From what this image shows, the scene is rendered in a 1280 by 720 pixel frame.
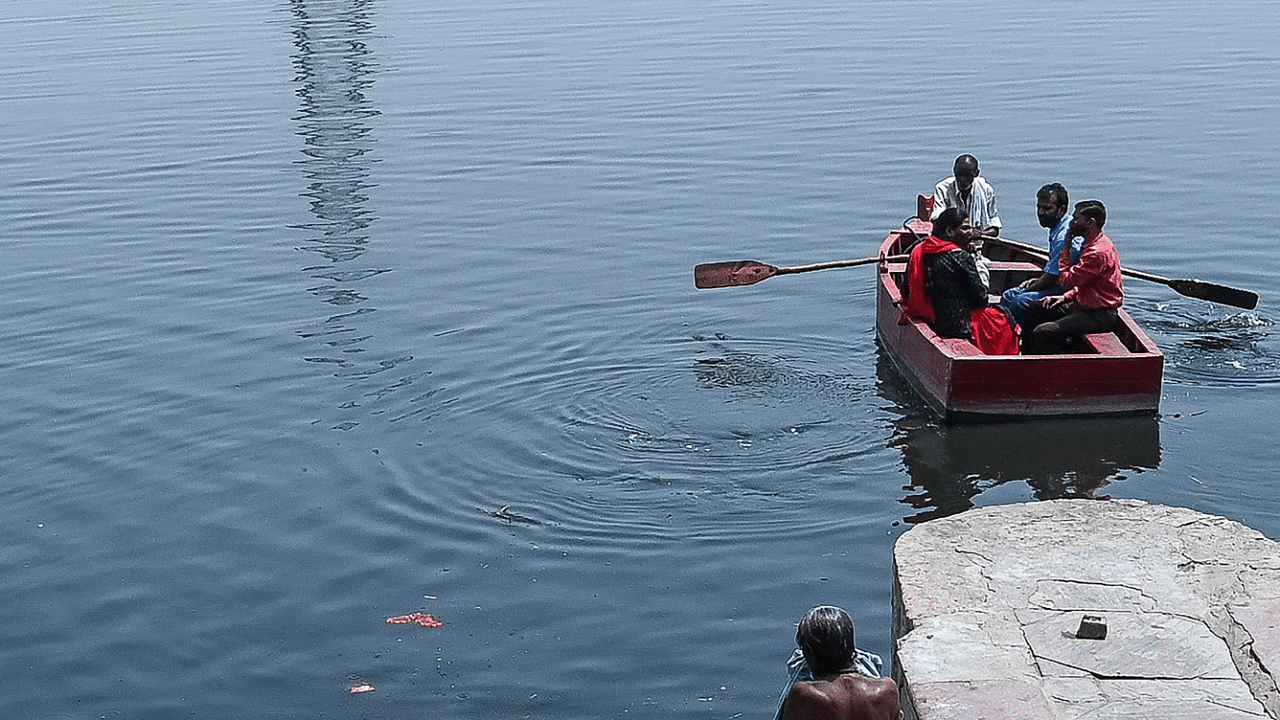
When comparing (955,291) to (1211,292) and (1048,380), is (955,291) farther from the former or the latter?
(1211,292)

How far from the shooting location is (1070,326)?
1227 cm

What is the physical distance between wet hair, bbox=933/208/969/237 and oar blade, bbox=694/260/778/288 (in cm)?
285

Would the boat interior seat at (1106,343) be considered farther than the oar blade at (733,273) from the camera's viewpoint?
No

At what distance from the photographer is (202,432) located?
1263 centimetres

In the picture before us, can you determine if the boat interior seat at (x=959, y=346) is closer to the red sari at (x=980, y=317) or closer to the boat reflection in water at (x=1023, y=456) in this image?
the red sari at (x=980, y=317)

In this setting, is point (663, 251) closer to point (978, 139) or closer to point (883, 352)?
point (883, 352)

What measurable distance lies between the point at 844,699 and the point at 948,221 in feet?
22.8

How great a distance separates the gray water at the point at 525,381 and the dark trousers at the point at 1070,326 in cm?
78

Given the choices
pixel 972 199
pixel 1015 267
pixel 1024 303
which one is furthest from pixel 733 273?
pixel 1024 303

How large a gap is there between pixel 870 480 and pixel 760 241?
779 cm

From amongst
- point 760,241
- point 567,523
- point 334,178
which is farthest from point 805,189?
point 567,523

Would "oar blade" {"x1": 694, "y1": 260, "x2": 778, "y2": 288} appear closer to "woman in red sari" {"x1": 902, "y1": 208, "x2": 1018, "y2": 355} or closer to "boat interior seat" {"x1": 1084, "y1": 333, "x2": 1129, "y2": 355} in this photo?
"woman in red sari" {"x1": 902, "y1": 208, "x2": 1018, "y2": 355}

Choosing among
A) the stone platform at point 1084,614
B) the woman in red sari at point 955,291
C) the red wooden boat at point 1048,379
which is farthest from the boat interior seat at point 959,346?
the stone platform at point 1084,614

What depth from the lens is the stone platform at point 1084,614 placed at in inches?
259
